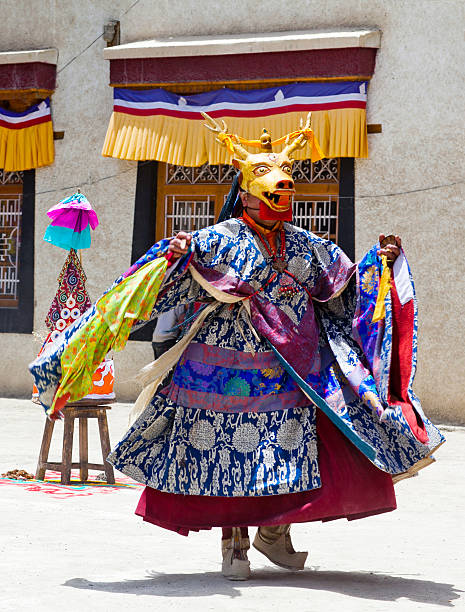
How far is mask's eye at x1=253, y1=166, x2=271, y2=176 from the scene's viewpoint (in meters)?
5.07

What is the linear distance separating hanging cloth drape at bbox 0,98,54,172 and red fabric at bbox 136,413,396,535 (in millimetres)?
8088

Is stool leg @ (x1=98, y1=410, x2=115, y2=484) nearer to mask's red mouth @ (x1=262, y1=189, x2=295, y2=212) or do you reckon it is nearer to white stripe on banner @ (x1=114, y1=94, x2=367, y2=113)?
mask's red mouth @ (x1=262, y1=189, x2=295, y2=212)

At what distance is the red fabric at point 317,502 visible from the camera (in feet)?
15.3

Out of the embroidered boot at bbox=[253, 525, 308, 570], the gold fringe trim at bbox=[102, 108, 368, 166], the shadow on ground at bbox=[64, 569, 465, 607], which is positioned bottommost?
the shadow on ground at bbox=[64, 569, 465, 607]

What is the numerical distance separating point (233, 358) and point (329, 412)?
1.52ft

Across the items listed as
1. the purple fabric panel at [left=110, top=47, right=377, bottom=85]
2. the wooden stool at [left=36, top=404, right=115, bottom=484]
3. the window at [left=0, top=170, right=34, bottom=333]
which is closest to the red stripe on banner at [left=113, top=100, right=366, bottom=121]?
the purple fabric panel at [left=110, top=47, right=377, bottom=85]

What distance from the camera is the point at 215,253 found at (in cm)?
491

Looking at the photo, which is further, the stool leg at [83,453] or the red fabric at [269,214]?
the stool leg at [83,453]

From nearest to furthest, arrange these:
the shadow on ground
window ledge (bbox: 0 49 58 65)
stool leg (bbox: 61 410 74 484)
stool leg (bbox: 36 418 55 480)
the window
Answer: the shadow on ground → stool leg (bbox: 61 410 74 484) → stool leg (bbox: 36 418 55 480) → window ledge (bbox: 0 49 58 65) → the window

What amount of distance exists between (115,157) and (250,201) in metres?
6.87

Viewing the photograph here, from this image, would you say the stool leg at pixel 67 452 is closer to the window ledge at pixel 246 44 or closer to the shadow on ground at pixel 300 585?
the shadow on ground at pixel 300 585

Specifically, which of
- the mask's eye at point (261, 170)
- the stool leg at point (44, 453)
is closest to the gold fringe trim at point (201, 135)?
the stool leg at point (44, 453)

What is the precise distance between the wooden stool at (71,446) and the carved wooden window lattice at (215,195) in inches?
172

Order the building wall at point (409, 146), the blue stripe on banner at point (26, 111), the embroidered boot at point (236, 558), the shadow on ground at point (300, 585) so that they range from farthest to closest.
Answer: the blue stripe on banner at point (26, 111) < the building wall at point (409, 146) < the embroidered boot at point (236, 558) < the shadow on ground at point (300, 585)
